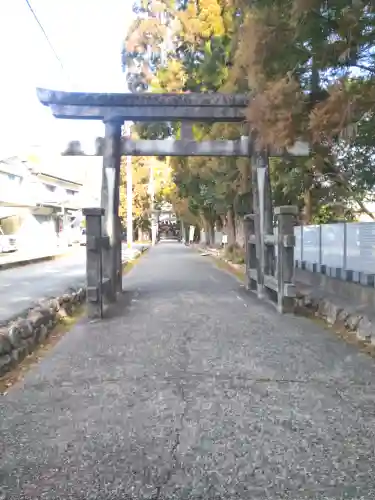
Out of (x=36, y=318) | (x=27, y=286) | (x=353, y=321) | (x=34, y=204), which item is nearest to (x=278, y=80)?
(x=353, y=321)

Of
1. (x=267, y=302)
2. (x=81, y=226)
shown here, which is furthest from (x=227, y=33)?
(x=81, y=226)

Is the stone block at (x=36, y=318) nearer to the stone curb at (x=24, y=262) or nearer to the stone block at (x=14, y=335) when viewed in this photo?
the stone block at (x=14, y=335)

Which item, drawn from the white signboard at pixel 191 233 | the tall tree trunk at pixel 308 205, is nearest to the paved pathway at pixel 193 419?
the tall tree trunk at pixel 308 205

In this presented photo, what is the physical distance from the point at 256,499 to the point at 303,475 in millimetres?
464

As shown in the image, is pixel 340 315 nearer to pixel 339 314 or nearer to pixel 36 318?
pixel 339 314

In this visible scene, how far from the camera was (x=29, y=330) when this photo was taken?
764 cm

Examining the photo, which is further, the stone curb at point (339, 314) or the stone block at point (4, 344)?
the stone curb at point (339, 314)

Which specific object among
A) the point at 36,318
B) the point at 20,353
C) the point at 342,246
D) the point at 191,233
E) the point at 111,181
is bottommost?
the point at 20,353

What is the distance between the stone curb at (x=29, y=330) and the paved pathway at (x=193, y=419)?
35cm

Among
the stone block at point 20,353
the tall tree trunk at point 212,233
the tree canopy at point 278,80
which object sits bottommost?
the stone block at point 20,353

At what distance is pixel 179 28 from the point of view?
2111 cm

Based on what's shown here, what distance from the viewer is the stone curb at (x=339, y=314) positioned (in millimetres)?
7892

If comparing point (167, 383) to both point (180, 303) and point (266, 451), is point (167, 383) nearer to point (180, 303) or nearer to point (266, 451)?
point (266, 451)

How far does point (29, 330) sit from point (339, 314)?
4.80 metres
